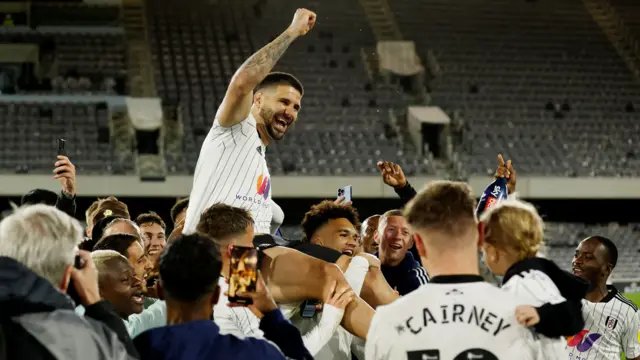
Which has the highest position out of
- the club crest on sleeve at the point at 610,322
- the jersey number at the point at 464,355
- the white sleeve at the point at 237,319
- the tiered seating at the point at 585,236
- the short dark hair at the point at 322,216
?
the short dark hair at the point at 322,216

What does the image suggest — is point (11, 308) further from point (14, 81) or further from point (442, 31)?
point (442, 31)

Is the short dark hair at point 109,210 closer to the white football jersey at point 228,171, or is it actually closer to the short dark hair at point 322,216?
the short dark hair at point 322,216

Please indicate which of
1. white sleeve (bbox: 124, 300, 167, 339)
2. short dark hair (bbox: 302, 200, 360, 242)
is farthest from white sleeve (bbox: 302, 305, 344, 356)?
short dark hair (bbox: 302, 200, 360, 242)

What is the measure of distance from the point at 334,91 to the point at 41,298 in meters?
27.3

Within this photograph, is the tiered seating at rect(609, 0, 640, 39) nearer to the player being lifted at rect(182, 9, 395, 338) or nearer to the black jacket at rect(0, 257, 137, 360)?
the player being lifted at rect(182, 9, 395, 338)

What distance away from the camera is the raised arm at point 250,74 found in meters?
5.26

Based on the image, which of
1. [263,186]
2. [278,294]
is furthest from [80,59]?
[278,294]

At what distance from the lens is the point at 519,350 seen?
11.7 feet

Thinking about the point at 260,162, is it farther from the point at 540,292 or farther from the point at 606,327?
the point at 606,327

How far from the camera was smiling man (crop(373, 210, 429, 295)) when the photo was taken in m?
7.04

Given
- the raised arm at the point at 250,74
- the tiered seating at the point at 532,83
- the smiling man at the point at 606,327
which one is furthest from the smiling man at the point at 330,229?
the tiered seating at the point at 532,83

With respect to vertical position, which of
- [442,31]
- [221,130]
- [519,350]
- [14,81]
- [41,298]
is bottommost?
[519,350]

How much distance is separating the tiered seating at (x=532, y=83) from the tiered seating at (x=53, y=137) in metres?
10.1

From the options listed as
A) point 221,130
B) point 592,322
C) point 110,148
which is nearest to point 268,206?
point 221,130
